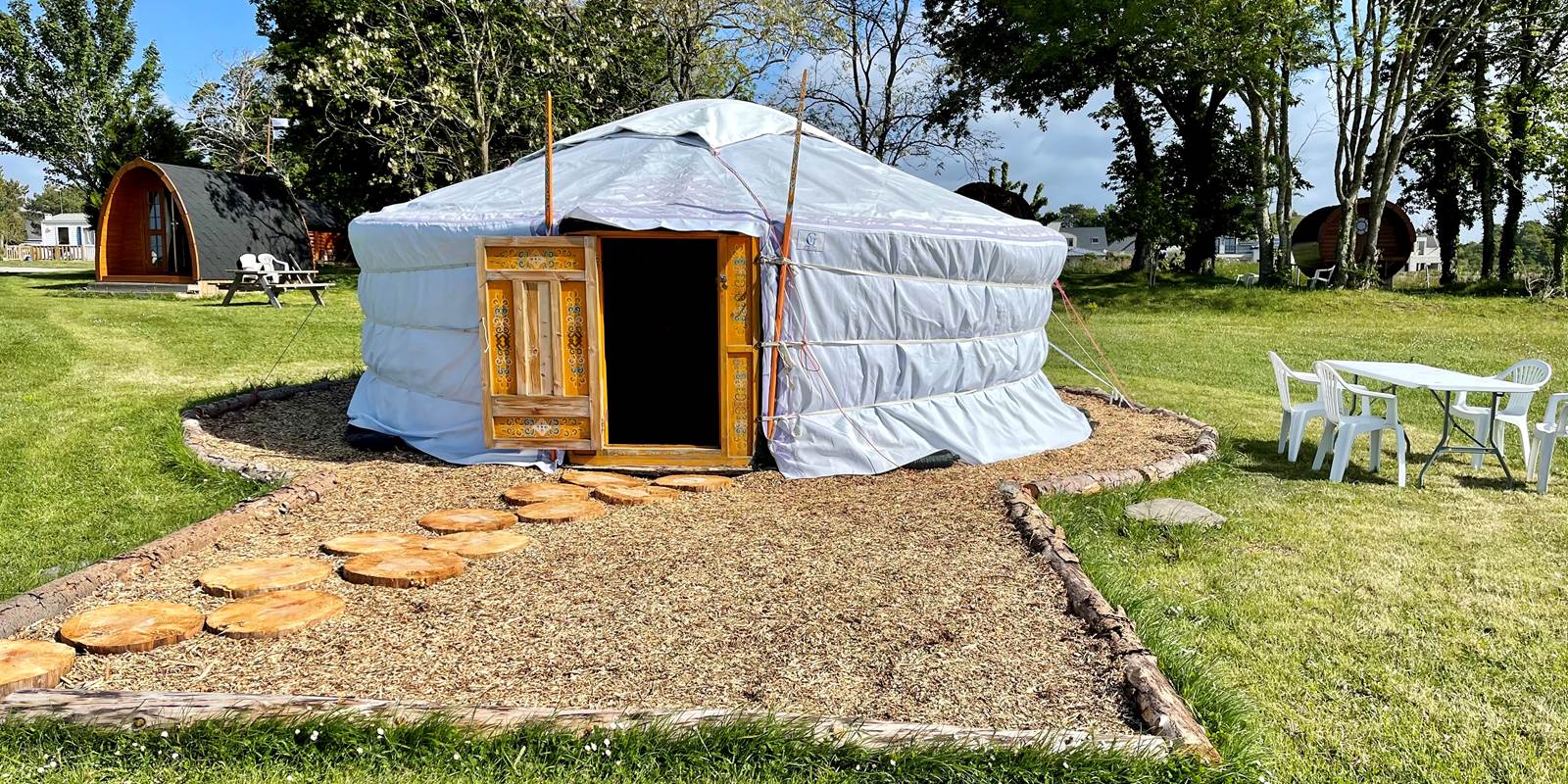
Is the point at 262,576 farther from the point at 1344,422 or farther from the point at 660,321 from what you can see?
the point at 1344,422

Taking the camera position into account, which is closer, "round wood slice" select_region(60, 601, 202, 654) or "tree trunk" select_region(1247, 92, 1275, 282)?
"round wood slice" select_region(60, 601, 202, 654)

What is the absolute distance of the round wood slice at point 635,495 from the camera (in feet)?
14.0

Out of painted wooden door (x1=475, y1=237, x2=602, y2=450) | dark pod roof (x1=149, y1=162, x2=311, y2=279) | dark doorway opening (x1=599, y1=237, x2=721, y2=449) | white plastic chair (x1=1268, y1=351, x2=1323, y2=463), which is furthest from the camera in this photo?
dark pod roof (x1=149, y1=162, x2=311, y2=279)

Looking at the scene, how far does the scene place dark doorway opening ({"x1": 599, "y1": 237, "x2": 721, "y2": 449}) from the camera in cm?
693

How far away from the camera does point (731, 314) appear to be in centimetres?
475

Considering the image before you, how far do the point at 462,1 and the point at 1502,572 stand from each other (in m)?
13.6

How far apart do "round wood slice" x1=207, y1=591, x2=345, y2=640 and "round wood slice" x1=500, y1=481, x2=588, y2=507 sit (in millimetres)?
1237

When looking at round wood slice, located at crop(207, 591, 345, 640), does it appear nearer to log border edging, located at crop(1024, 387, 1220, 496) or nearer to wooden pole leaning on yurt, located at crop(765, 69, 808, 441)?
wooden pole leaning on yurt, located at crop(765, 69, 808, 441)

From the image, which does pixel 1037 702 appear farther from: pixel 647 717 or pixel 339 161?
pixel 339 161

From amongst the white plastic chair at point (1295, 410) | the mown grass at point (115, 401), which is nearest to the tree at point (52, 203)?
the mown grass at point (115, 401)

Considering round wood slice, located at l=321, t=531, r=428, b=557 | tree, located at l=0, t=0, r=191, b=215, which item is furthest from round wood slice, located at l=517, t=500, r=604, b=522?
tree, located at l=0, t=0, r=191, b=215

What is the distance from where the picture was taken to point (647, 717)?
2.18 m

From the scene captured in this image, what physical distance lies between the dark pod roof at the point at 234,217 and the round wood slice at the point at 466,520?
1221 cm

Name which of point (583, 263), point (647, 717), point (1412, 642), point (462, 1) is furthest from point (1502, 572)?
point (462, 1)
